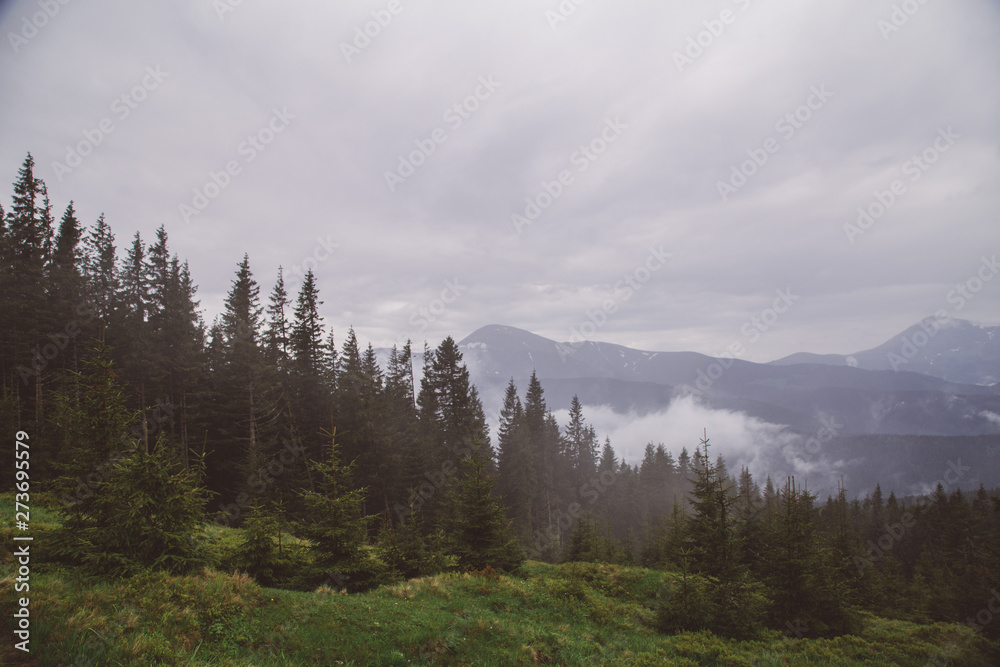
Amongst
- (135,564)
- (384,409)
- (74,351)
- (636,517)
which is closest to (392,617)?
(135,564)

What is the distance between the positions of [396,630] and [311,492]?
20.4 feet

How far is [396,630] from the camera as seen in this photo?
10.8 metres

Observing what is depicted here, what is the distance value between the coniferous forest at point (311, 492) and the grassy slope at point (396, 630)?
6.8 inches

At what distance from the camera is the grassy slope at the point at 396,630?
7.21 meters

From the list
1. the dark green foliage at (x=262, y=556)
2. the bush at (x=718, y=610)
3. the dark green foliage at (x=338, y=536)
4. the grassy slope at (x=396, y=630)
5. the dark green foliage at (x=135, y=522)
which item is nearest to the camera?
the grassy slope at (x=396, y=630)

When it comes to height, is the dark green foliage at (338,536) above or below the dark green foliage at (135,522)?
below

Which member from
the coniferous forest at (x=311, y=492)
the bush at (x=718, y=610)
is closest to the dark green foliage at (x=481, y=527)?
the coniferous forest at (x=311, y=492)

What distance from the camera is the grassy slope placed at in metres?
7.21

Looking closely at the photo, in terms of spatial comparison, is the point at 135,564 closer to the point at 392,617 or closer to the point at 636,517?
the point at 392,617

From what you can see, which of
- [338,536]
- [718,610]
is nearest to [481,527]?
[338,536]

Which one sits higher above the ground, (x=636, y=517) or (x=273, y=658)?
(x=273, y=658)

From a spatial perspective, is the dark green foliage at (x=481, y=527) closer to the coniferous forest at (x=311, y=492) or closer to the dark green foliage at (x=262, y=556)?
the coniferous forest at (x=311, y=492)

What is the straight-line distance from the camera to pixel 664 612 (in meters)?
15.1

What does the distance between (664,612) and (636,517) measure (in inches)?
2709
